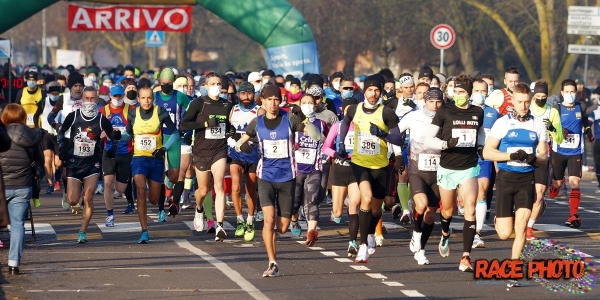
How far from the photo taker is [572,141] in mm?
17922

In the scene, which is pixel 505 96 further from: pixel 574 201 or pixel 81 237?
pixel 81 237

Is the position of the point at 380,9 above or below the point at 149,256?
above

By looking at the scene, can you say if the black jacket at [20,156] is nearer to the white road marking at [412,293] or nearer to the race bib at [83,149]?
the race bib at [83,149]

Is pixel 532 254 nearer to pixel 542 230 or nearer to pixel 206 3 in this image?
pixel 542 230

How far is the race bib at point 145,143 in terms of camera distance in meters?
15.5

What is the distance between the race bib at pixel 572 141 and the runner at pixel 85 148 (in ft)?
20.0

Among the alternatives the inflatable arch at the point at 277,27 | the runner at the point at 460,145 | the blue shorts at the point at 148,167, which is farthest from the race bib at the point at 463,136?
the inflatable arch at the point at 277,27

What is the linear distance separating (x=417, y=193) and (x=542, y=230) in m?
3.84

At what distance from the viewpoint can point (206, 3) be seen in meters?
31.4

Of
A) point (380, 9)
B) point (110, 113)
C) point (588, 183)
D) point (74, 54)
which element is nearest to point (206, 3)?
point (588, 183)

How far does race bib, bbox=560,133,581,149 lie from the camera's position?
17.9 metres

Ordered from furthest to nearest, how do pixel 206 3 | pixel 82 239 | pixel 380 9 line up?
pixel 380 9
pixel 206 3
pixel 82 239

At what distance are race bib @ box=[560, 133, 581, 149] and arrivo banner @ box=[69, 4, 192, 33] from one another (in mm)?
17419

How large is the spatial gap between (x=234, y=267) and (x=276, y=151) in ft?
3.90
